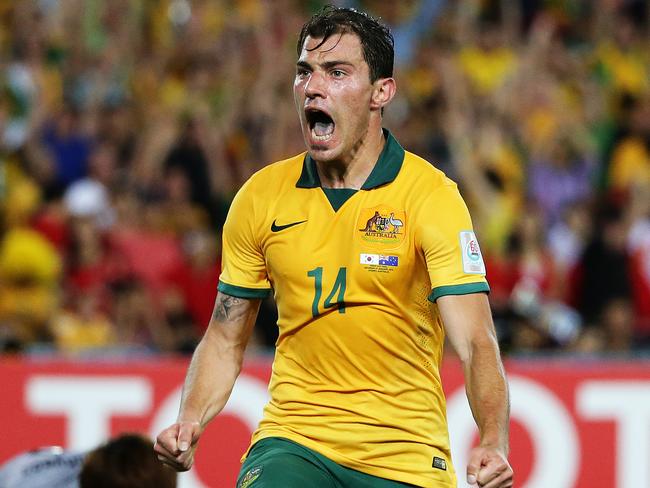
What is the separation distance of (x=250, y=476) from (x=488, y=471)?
80 cm

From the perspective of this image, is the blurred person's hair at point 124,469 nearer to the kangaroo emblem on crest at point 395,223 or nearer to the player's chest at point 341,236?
the player's chest at point 341,236

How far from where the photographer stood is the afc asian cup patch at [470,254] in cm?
427

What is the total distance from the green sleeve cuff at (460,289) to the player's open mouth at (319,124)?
644 mm

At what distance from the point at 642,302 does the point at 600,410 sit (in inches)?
98.3

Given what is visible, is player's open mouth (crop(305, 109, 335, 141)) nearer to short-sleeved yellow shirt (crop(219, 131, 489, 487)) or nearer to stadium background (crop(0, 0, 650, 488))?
short-sleeved yellow shirt (crop(219, 131, 489, 487))

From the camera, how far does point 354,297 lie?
4371 millimetres

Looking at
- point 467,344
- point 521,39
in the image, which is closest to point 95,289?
point 521,39

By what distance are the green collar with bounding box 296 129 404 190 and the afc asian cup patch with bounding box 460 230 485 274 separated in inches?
13.9

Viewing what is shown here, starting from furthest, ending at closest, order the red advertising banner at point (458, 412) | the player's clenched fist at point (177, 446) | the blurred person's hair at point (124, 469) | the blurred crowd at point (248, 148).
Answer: the blurred crowd at point (248, 148), the red advertising banner at point (458, 412), the blurred person's hair at point (124, 469), the player's clenched fist at point (177, 446)

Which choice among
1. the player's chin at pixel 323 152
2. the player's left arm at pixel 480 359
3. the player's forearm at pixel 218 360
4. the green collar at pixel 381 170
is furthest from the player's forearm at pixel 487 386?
the player's forearm at pixel 218 360

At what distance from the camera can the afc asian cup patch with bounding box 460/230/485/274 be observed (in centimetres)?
427

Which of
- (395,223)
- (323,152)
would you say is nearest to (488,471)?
(395,223)

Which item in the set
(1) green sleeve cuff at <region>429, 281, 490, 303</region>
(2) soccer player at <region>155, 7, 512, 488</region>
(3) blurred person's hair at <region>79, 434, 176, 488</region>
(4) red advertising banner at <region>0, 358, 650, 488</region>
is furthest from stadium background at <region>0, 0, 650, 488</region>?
(1) green sleeve cuff at <region>429, 281, 490, 303</region>

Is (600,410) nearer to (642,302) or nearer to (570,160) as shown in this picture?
(642,302)
